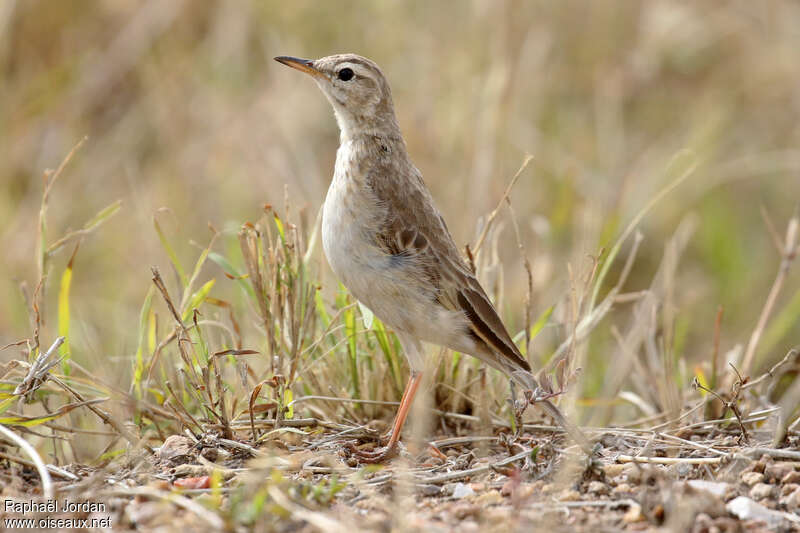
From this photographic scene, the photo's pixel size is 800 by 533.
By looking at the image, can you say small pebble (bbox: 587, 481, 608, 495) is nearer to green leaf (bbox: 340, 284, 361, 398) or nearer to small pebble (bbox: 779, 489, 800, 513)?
small pebble (bbox: 779, 489, 800, 513)

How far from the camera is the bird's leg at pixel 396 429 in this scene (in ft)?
12.2

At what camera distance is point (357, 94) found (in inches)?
173

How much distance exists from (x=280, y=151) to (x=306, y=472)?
169 inches

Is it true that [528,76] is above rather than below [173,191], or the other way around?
above

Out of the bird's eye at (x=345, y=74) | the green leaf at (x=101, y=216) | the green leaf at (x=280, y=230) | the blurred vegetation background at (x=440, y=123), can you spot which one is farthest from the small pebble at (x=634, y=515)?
the blurred vegetation background at (x=440, y=123)

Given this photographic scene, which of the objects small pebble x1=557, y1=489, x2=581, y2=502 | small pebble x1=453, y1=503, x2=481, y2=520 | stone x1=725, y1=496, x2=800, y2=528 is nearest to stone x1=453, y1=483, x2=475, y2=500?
small pebble x1=453, y1=503, x2=481, y2=520

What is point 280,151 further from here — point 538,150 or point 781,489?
point 781,489

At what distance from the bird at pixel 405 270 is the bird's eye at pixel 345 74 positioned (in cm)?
39

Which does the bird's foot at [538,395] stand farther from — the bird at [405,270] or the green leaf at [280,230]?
the green leaf at [280,230]

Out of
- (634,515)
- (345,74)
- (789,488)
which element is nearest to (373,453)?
(634,515)

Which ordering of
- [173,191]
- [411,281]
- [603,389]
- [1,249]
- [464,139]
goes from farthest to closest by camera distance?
[173,191] → [464,139] → [1,249] → [603,389] → [411,281]

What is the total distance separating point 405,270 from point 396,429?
646mm

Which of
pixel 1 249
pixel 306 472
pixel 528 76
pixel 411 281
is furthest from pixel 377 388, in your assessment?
pixel 528 76

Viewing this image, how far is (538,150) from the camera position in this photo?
25.6 ft
